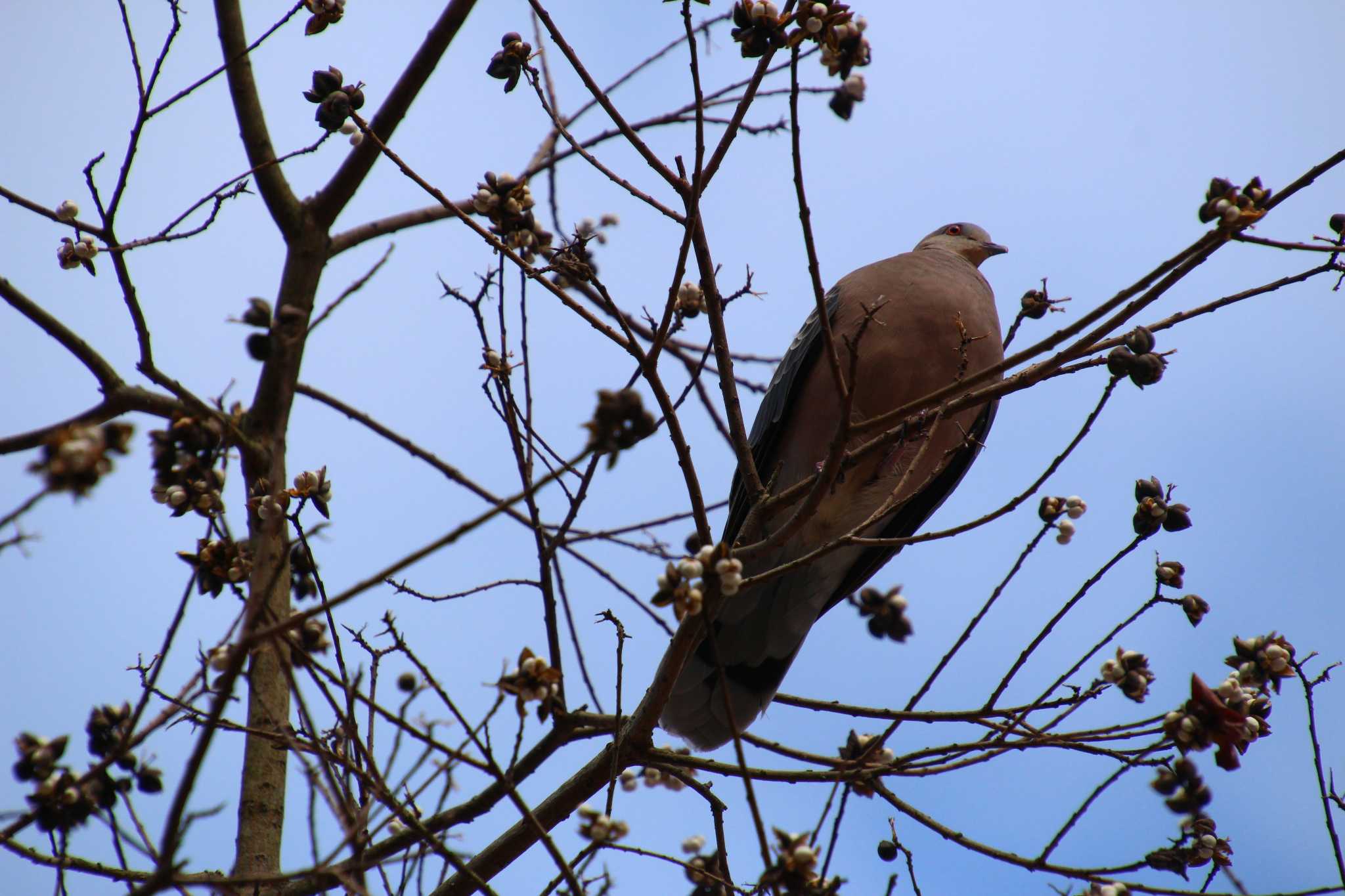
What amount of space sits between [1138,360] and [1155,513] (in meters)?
0.46

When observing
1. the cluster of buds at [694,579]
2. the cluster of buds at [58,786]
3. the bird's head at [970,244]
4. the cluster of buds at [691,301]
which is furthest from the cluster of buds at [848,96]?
the bird's head at [970,244]

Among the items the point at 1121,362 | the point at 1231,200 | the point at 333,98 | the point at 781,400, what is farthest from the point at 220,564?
the point at 781,400

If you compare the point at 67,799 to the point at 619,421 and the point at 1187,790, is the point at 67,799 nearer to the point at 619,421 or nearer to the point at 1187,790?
the point at 619,421

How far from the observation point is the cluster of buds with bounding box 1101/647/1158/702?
8.48ft


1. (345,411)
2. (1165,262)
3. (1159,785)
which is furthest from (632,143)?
(1159,785)

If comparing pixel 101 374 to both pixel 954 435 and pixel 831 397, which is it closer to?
pixel 831 397

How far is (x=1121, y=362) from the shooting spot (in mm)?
2465

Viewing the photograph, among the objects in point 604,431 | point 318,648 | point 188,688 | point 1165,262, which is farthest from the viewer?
point 318,648

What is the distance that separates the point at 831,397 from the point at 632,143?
212cm

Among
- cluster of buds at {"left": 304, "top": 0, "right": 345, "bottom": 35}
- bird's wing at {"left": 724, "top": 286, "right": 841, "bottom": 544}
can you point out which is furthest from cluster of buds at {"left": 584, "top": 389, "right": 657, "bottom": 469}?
bird's wing at {"left": 724, "top": 286, "right": 841, "bottom": 544}

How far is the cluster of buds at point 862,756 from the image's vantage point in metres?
2.74

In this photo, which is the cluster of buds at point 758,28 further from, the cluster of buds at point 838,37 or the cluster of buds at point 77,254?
the cluster of buds at point 77,254

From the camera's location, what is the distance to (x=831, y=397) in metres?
4.62

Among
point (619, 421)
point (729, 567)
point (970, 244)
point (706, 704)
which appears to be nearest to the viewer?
point (619, 421)
